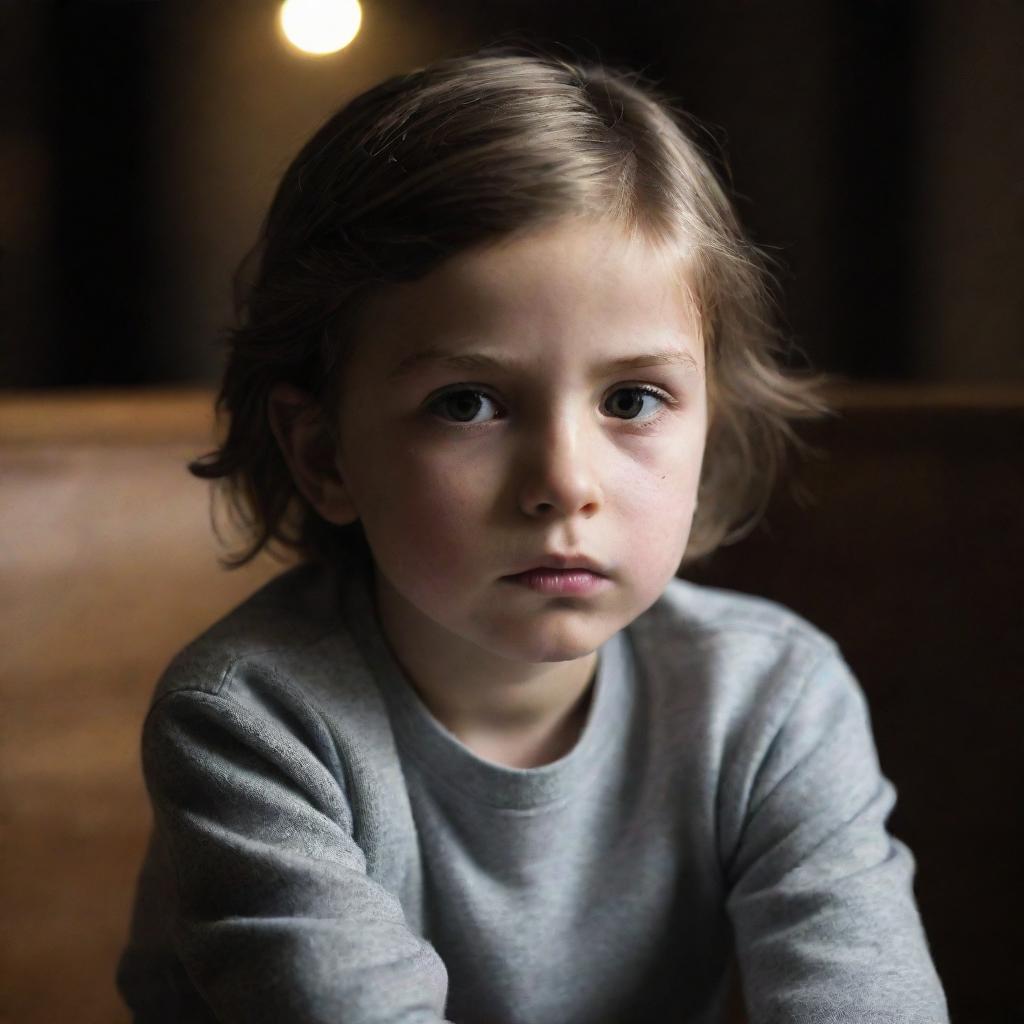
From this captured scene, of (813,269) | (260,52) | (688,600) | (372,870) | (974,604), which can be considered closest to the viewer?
(372,870)

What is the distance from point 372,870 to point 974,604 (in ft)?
2.03

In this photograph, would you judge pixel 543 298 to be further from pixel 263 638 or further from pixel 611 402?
pixel 263 638

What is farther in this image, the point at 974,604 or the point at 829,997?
the point at 974,604

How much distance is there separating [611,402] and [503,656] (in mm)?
186

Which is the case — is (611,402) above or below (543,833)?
above

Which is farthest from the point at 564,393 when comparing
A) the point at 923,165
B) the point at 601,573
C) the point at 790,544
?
the point at 923,165

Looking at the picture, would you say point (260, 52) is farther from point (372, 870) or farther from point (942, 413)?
point (372, 870)

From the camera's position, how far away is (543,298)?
69 cm

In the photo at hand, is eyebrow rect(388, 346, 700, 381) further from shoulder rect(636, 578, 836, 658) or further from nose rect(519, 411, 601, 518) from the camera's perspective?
shoulder rect(636, 578, 836, 658)

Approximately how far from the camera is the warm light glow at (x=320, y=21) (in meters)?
1.27

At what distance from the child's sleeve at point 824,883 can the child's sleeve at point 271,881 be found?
0.73 ft

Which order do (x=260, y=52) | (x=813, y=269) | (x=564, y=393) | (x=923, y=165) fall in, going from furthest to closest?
(x=260, y=52)
(x=813, y=269)
(x=923, y=165)
(x=564, y=393)

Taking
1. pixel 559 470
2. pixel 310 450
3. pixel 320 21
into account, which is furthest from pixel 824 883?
pixel 320 21

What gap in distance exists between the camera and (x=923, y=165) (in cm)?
140
